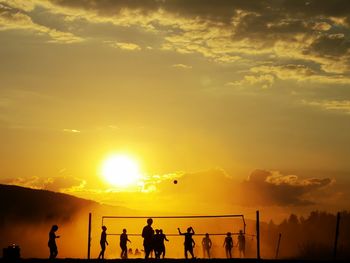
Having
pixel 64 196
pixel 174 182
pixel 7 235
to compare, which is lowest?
pixel 174 182

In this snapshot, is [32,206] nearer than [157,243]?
No

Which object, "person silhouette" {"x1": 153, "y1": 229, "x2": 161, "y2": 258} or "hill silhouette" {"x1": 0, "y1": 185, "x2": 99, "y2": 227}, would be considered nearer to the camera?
"person silhouette" {"x1": 153, "y1": 229, "x2": 161, "y2": 258}

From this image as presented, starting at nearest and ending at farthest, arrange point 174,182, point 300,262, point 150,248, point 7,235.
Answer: point 300,262 → point 150,248 → point 174,182 → point 7,235

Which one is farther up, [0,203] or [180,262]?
[0,203]

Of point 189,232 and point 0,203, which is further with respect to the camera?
point 0,203

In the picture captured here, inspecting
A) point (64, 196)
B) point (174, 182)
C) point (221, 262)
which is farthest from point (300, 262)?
point (64, 196)

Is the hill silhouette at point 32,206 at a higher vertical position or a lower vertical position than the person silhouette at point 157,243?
higher

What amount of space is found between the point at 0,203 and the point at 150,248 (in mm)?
127637

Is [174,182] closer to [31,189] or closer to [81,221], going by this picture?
[31,189]

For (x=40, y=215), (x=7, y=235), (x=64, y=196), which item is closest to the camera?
(x=7, y=235)

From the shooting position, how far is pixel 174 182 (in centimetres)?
4366

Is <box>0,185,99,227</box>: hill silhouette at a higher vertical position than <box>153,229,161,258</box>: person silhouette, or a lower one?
higher

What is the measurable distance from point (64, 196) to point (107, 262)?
147560mm

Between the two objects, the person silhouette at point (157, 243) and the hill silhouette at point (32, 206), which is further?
the hill silhouette at point (32, 206)
